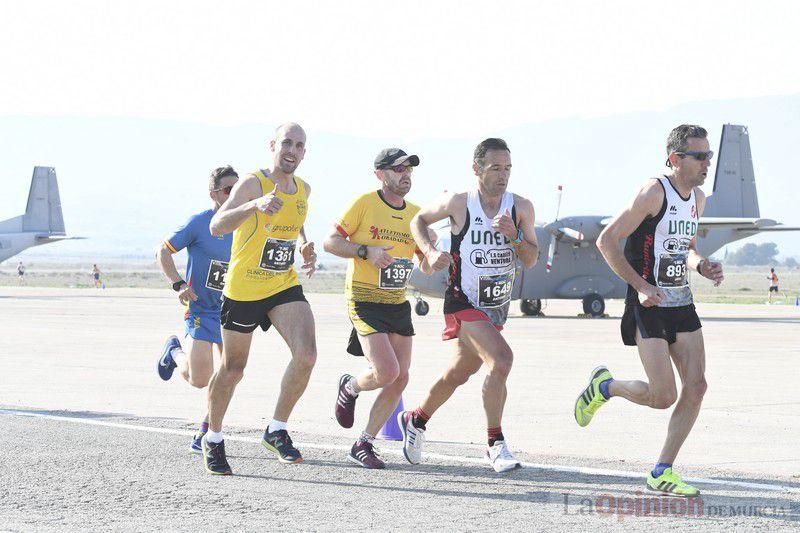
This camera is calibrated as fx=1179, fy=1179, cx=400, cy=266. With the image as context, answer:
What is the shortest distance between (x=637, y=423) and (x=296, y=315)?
418 centimetres

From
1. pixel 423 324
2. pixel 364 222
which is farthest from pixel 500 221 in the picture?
pixel 423 324

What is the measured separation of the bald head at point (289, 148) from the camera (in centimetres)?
813

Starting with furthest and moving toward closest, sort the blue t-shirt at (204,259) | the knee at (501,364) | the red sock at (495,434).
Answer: the blue t-shirt at (204,259), the red sock at (495,434), the knee at (501,364)

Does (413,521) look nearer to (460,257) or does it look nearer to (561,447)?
(460,257)

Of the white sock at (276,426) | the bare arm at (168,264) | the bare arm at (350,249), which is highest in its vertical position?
the bare arm at (350,249)

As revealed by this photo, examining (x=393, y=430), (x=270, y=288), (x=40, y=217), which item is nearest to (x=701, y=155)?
(x=270, y=288)

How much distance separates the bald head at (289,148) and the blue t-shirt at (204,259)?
5.04ft

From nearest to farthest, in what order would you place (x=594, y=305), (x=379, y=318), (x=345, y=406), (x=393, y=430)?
(x=379, y=318), (x=345, y=406), (x=393, y=430), (x=594, y=305)

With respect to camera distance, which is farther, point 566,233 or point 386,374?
point 566,233

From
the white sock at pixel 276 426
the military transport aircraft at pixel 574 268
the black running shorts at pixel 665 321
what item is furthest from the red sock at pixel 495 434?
the military transport aircraft at pixel 574 268

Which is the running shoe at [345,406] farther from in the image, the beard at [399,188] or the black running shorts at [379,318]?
the beard at [399,188]

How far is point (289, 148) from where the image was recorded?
8.13 metres

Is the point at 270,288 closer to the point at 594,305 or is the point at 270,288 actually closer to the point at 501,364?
the point at 501,364

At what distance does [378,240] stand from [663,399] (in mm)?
2371
